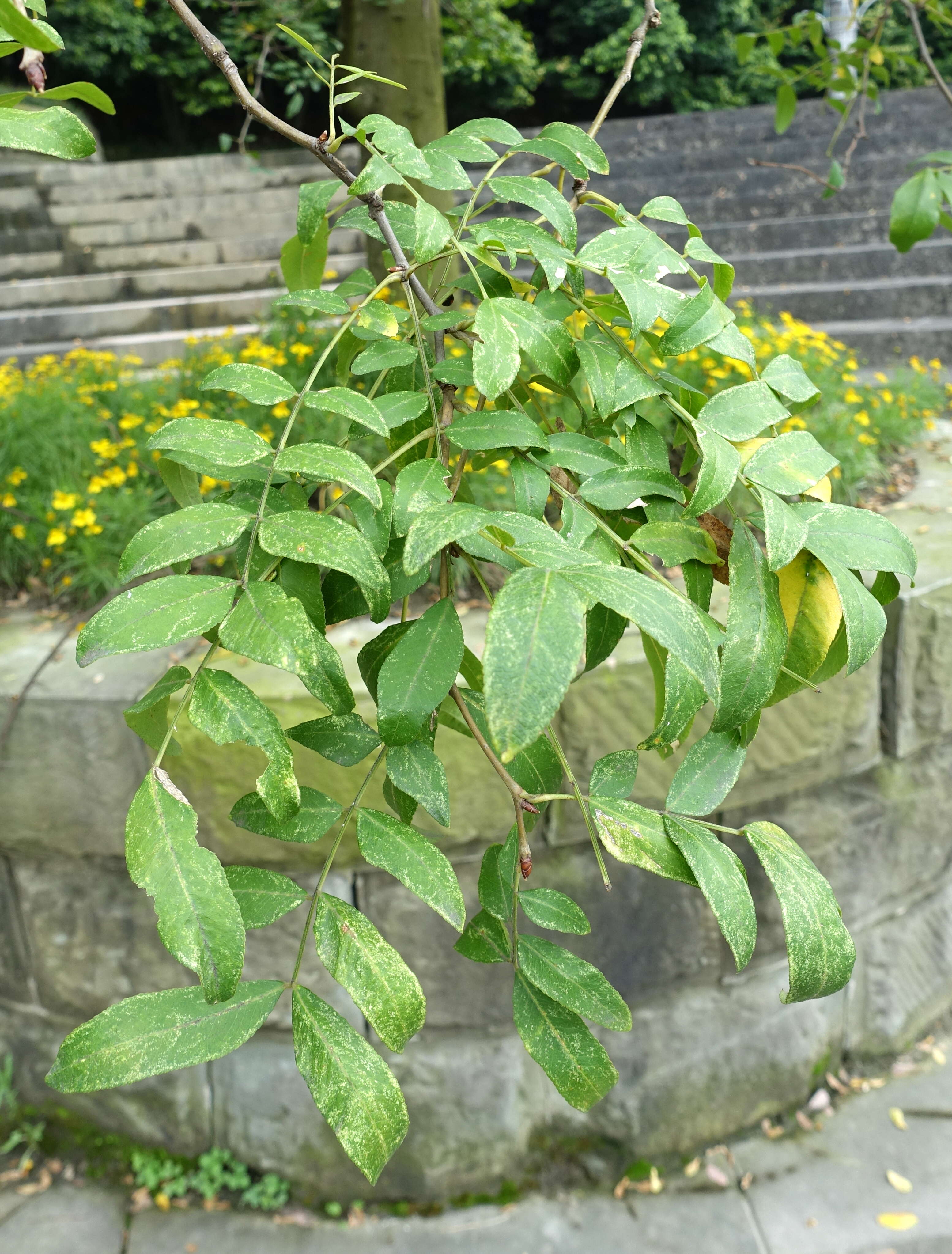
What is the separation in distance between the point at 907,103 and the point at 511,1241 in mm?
7214

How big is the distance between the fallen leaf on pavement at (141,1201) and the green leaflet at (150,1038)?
1726 mm

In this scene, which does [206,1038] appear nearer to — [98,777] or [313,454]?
[313,454]

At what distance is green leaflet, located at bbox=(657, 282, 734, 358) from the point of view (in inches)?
20.2

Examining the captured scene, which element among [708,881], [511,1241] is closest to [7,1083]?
[511,1241]

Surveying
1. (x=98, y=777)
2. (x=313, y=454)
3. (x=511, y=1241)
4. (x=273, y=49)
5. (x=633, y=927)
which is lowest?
(x=511, y=1241)

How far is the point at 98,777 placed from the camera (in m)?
1.59

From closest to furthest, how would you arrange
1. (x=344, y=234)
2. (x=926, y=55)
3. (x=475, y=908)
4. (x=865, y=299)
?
(x=926, y=55) < (x=475, y=908) < (x=865, y=299) < (x=344, y=234)

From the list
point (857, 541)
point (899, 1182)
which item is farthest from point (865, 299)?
point (857, 541)

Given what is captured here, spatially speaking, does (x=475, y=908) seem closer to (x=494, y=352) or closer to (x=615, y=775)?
(x=615, y=775)

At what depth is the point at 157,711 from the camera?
0.50 meters

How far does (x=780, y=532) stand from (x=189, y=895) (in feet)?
1.02

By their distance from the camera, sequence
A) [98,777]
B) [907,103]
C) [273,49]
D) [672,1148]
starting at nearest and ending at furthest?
1. [98,777]
2. [672,1148]
3. [273,49]
4. [907,103]

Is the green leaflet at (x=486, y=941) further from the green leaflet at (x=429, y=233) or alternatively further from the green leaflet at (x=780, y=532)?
the green leaflet at (x=429, y=233)

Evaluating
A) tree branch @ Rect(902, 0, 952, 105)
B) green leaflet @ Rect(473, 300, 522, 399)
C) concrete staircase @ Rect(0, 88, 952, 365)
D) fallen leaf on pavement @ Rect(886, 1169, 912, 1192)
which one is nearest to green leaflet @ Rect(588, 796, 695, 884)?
green leaflet @ Rect(473, 300, 522, 399)
